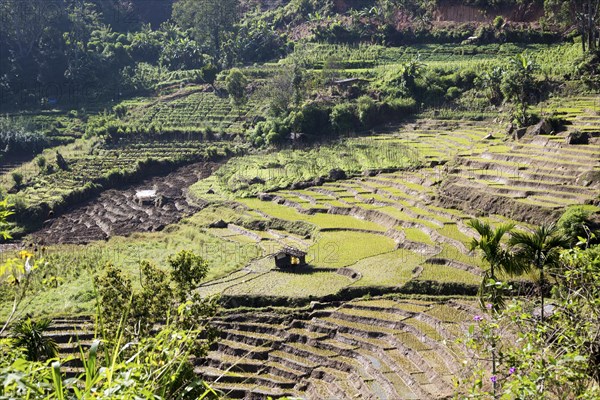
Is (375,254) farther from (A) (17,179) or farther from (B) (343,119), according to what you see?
(A) (17,179)

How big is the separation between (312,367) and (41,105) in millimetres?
63929

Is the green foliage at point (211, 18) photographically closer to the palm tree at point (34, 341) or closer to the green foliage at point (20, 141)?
the green foliage at point (20, 141)

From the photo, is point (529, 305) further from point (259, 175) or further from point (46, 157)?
point (46, 157)

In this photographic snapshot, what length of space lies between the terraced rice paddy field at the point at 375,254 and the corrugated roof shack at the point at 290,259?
A: 515 millimetres

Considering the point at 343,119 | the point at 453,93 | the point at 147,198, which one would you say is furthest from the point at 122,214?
the point at 453,93

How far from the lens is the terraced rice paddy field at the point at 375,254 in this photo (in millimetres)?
24156

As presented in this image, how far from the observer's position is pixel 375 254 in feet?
109

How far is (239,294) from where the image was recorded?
3022 centimetres

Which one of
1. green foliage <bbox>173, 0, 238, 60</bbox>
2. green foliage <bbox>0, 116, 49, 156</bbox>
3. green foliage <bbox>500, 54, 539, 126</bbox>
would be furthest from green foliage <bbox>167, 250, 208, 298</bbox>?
green foliage <bbox>173, 0, 238, 60</bbox>

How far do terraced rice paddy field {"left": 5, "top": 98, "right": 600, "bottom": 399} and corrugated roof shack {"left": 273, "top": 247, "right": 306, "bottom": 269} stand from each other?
52 centimetres

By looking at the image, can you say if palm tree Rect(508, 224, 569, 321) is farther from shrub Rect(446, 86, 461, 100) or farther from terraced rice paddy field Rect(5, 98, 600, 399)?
shrub Rect(446, 86, 461, 100)

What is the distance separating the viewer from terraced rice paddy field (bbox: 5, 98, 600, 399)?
24.2m

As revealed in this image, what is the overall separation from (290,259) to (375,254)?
13.8ft

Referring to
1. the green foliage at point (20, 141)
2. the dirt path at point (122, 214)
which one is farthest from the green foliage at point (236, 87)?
the green foliage at point (20, 141)
